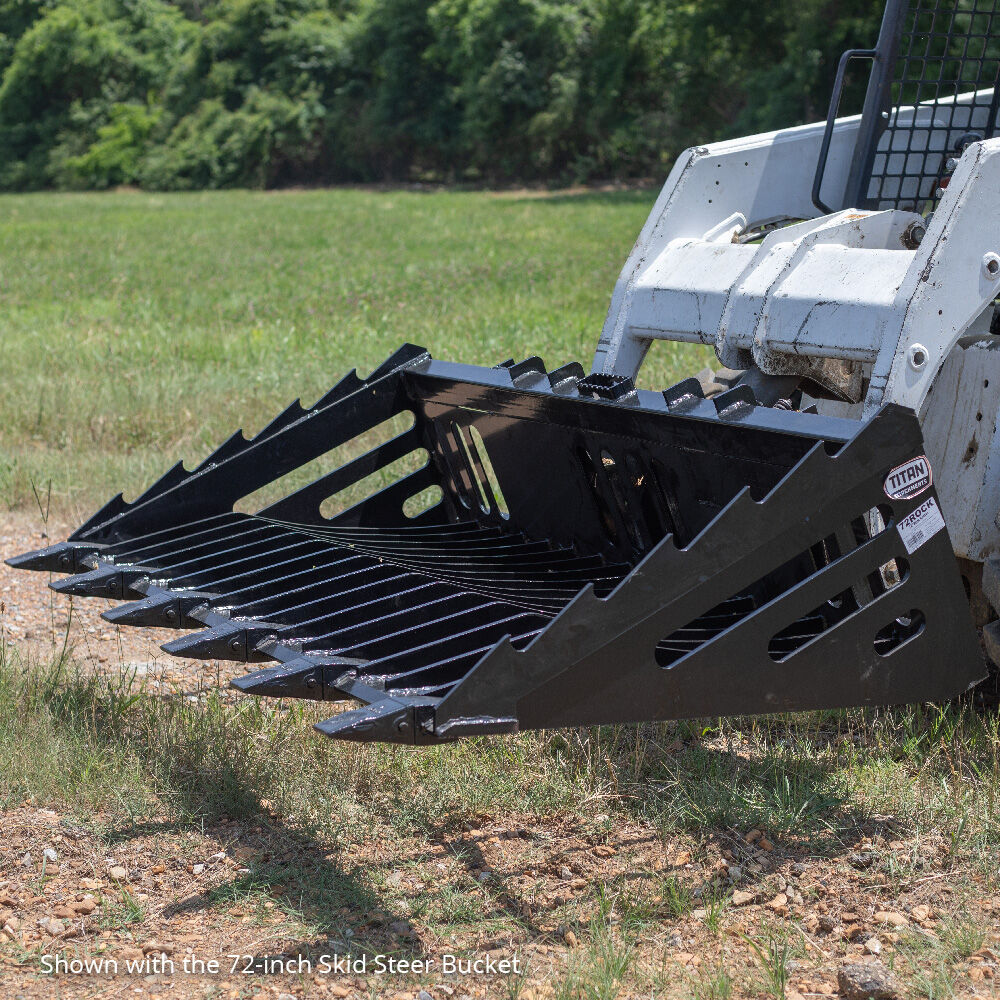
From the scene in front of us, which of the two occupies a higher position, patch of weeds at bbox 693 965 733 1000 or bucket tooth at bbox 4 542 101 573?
bucket tooth at bbox 4 542 101 573

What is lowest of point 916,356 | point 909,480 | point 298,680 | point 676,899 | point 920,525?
point 676,899

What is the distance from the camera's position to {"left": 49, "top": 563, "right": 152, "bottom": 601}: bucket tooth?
358cm

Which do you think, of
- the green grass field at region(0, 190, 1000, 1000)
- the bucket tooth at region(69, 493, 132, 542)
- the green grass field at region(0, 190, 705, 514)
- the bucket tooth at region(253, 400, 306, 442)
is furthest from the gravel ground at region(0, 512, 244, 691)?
the green grass field at region(0, 190, 705, 514)

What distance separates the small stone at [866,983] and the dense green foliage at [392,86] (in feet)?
104

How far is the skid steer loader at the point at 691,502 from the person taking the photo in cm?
277

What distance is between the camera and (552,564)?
3.92 metres

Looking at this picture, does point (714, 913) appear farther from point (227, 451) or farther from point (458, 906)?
point (227, 451)

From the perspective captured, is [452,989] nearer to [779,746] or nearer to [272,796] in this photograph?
[272,796]

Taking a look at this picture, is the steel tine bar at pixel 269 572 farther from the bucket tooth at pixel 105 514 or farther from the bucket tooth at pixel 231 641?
the bucket tooth at pixel 105 514

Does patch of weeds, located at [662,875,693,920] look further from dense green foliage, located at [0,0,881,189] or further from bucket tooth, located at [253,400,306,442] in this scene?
dense green foliage, located at [0,0,881,189]

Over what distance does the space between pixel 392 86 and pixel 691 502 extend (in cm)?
4951

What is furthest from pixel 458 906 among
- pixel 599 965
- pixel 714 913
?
pixel 714 913

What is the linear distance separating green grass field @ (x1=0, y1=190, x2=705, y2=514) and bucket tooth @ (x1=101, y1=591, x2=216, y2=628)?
329 cm

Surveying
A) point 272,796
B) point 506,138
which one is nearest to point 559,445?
point 272,796
